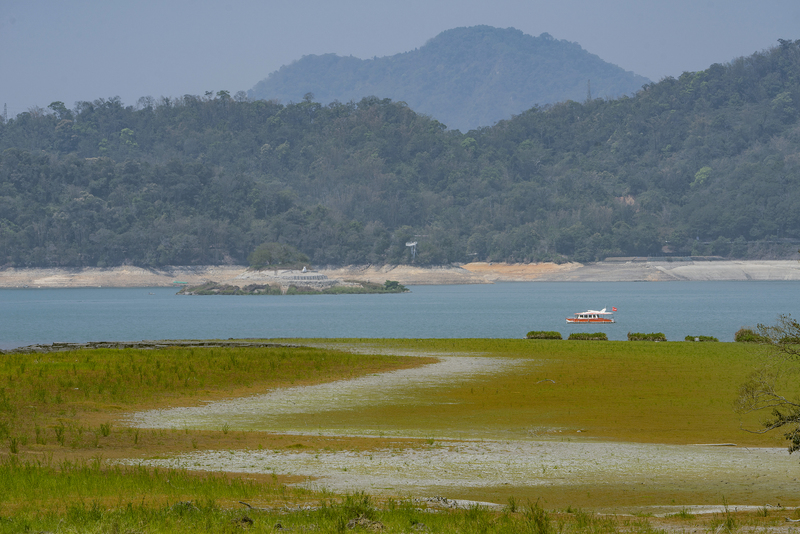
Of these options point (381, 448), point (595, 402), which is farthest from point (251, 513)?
point (595, 402)

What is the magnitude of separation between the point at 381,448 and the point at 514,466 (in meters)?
3.30

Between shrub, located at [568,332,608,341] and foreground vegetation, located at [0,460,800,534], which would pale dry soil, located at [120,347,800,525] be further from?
shrub, located at [568,332,608,341]

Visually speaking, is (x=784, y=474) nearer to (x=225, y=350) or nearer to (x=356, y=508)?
(x=356, y=508)

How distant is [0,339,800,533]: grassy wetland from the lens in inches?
496

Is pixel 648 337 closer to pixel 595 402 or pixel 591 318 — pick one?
pixel 595 402

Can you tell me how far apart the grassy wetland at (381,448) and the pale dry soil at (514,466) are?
7 cm

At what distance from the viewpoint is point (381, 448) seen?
19625 mm

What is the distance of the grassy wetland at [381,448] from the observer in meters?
12.6

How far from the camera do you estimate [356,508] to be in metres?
12.2

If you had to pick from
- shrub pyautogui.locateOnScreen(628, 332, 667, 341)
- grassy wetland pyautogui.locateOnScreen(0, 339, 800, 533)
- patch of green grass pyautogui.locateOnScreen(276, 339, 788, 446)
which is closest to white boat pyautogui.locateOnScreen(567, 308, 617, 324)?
shrub pyautogui.locateOnScreen(628, 332, 667, 341)

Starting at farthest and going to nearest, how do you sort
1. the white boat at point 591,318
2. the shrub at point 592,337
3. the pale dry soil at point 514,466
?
the white boat at point 591,318, the shrub at point 592,337, the pale dry soil at point 514,466

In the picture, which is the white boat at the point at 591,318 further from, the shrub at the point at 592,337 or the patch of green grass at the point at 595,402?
the patch of green grass at the point at 595,402

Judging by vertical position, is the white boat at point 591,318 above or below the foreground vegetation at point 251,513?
above

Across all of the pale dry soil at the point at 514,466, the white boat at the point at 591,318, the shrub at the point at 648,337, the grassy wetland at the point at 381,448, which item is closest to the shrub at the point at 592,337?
the shrub at the point at 648,337
